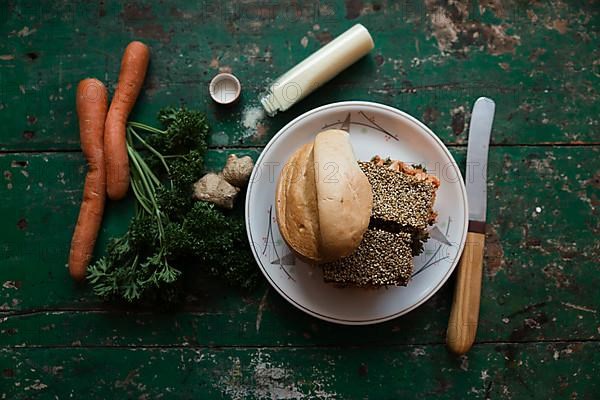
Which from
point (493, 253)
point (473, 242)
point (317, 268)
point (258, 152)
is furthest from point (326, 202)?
point (493, 253)

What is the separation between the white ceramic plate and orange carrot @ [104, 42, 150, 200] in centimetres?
47

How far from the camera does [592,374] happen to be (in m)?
2.25

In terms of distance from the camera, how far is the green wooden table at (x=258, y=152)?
2238mm

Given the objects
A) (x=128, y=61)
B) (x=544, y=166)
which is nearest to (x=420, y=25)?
(x=544, y=166)

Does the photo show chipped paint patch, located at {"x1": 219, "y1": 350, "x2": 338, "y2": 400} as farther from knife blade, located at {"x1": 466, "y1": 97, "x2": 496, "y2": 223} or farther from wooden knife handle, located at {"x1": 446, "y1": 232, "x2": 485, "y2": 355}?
knife blade, located at {"x1": 466, "y1": 97, "x2": 496, "y2": 223}

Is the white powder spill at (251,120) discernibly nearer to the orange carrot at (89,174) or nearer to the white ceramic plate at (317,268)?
the white ceramic plate at (317,268)

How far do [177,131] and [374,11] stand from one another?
2.80 feet

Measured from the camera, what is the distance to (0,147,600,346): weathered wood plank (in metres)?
2.24

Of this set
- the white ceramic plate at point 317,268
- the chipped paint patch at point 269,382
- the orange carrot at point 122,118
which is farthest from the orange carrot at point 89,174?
the chipped paint patch at point 269,382

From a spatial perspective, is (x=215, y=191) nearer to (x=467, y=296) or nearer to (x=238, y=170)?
(x=238, y=170)

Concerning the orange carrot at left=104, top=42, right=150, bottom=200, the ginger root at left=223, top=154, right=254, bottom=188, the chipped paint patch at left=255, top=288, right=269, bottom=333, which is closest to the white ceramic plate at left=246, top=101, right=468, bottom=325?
the ginger root at left=223, top=154, right=254, bottom=188

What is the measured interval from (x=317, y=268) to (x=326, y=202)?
42 cm

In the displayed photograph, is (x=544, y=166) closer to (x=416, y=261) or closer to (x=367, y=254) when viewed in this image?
(x=416, y=261)

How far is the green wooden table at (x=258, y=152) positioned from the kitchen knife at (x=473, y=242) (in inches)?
3.0
